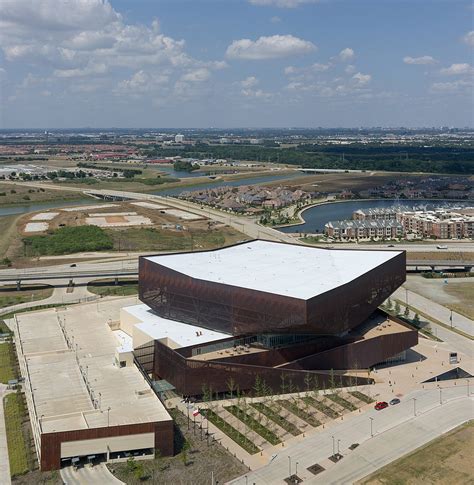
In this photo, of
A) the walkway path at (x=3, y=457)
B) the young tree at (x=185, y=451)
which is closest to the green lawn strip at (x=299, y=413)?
the young tree at (x=185, y=451)

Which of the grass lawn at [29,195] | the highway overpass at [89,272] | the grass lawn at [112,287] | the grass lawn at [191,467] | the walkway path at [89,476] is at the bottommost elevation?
the walkway path at [89,476]

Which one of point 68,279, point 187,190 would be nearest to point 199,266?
point 68,279

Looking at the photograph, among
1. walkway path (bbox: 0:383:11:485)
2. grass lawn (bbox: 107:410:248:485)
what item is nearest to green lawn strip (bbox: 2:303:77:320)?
walkway path (bbox: 0:383:11:485)

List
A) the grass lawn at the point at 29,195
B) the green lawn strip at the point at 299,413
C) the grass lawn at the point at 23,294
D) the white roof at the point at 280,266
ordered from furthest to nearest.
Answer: the grass lawn at the point at 29,195 → the grass lawn at the point at 23,294 → the white roof at the point at 280,266 → the green lawn strip at the point at 299,413

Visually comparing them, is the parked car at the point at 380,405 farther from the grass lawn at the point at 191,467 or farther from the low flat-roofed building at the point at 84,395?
the low flat-roofed building at the point at 84,395

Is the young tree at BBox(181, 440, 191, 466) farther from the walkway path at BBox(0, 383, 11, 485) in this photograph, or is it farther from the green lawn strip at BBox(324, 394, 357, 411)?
the green lawn strip at BBox(324, 394, 357, 411)

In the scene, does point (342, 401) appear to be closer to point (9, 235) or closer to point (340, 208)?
point (9, 235)

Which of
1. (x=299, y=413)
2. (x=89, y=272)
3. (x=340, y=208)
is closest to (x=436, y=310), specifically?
(x=299, y=413)
